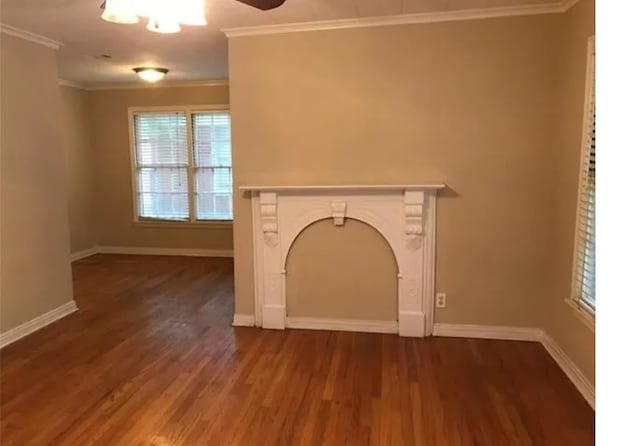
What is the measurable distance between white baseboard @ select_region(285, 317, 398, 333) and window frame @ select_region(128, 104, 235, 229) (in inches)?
122

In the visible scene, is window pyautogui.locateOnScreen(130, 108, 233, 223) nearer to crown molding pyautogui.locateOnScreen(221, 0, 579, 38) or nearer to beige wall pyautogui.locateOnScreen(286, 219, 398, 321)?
crown molding pyautogui.locateOnScreen(221, 0, 579, 38)

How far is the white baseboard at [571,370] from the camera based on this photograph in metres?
2.78

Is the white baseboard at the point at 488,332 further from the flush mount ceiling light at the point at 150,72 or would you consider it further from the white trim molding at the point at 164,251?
the flush mount ceiling light at the point at 150,72

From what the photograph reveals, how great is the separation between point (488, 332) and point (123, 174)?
5506 millimetres

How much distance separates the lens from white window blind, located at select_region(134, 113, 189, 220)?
6.82 m

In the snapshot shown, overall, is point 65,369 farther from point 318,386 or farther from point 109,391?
point 318,386

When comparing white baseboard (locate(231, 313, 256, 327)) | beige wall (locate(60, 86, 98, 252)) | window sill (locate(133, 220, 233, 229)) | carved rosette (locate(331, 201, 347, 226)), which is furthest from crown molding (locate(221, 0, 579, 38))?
beige wall (locate(60, 86, 98, 252))

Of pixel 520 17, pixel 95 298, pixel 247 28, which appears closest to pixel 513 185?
pixel 520 17

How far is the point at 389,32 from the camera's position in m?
3.58

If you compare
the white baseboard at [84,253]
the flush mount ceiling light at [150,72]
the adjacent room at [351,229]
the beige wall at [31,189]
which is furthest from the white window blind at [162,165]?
the beige wall at [31,189]

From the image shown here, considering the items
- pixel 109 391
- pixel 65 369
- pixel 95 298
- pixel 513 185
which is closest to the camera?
pixel 109 391

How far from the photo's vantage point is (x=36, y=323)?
4.01 meters

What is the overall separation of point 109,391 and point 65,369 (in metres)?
0.54

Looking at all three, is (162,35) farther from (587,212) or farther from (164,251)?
(164,251)
